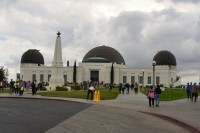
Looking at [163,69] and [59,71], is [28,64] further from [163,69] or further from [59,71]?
[59,71]

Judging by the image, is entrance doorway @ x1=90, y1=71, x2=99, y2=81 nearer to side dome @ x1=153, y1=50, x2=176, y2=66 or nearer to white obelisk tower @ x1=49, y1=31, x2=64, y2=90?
side dome @ x1=153, y1=50, x2=176, y2=66

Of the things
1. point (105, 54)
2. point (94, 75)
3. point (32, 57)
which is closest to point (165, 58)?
point (105, 54)

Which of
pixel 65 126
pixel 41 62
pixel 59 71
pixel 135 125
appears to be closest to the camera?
pixel 65 126

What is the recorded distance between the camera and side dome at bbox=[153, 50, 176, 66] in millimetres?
112969

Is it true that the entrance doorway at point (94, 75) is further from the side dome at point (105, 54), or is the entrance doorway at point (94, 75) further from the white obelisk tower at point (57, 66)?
the white obelisk tower at point (57, 66)

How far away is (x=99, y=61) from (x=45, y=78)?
1692cm

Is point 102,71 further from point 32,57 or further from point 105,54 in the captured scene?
point 32,57

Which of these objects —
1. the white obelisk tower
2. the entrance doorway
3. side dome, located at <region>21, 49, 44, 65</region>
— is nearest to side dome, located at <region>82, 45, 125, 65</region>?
the entrance doorway

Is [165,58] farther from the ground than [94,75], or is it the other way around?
[165,58]

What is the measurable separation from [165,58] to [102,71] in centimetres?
2024

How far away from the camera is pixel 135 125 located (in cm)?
1443

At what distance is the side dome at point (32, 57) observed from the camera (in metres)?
116

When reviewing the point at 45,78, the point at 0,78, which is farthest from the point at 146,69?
the point at 0,78

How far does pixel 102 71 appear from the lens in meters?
108
